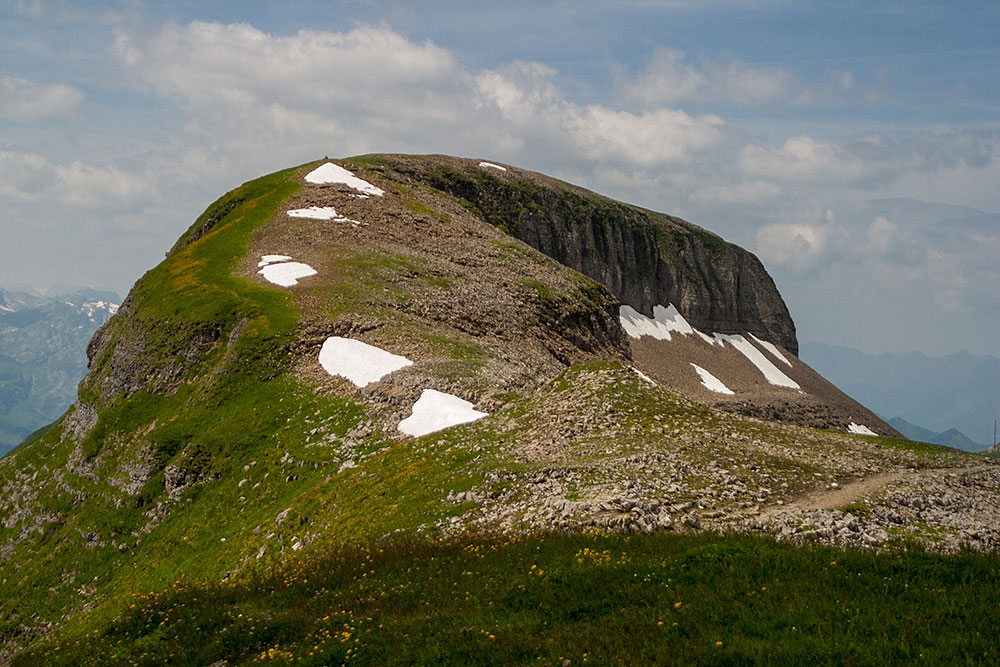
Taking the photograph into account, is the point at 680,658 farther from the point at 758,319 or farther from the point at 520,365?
the point at 758,319

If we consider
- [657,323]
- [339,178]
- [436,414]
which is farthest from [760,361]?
[436,414]

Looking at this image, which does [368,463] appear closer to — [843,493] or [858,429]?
[843,493]

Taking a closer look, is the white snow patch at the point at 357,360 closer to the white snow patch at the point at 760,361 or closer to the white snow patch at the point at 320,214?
the white snow patch at the point at 320,214

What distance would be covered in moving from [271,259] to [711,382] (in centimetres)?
8731

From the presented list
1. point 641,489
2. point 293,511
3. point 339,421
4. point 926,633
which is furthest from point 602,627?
point 339,421

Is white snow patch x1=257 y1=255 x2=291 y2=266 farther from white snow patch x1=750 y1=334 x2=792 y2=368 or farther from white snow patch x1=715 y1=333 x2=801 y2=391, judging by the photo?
white snow patch x1=750 y1=334 x2=792 y2=368

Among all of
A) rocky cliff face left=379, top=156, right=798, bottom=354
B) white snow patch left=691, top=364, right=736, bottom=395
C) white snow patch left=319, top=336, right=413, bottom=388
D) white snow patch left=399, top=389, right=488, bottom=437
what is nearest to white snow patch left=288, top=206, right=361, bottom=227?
rocky cliff face left=379, top=156, right=798, bottom=354

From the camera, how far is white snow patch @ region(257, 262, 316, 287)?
177ft

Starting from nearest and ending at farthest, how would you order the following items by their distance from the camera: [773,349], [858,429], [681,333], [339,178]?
[339,178] < [858,429] < [681,333] < [773,349]

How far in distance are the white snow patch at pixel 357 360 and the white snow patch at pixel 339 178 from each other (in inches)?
1545

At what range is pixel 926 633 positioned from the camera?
36.9ft

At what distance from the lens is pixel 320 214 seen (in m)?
71.1

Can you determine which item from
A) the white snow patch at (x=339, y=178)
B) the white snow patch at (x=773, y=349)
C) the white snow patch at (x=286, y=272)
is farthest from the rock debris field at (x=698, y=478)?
the white snow patch at (x=773, y=349)

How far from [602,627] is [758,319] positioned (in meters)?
169
